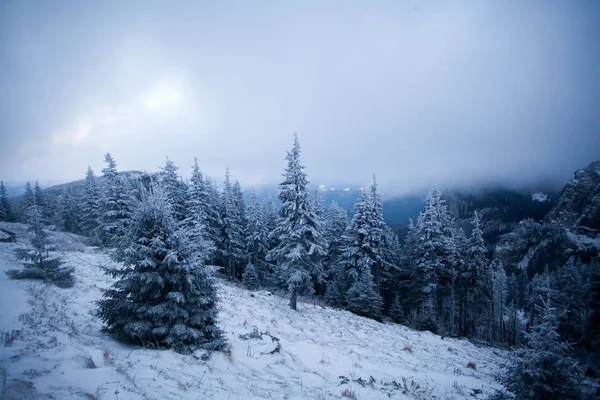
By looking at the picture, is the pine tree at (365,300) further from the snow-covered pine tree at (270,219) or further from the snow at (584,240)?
the snow at (584,240)

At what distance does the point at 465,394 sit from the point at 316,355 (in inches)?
198

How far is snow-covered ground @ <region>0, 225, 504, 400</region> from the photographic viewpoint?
180 inches

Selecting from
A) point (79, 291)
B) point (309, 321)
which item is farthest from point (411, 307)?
point (79, 291)

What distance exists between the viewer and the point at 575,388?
6.38m

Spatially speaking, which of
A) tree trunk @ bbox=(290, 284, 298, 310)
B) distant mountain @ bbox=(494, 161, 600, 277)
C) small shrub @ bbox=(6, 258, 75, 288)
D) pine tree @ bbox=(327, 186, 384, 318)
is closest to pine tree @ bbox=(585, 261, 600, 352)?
pine tree @ bbox=(327, 186, 384, 318)

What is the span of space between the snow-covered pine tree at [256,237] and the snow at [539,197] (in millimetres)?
232821

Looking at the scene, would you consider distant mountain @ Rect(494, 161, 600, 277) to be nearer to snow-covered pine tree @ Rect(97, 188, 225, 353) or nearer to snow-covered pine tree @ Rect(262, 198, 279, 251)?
snow-covered pine tree @ Rect(262, 198, 279, 251)

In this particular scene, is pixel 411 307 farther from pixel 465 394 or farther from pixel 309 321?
pixel 465 394

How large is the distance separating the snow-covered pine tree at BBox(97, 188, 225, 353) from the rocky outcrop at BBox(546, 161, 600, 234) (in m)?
183

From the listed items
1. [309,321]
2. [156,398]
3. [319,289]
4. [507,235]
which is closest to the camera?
[156,398]

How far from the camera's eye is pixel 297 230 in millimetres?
18688

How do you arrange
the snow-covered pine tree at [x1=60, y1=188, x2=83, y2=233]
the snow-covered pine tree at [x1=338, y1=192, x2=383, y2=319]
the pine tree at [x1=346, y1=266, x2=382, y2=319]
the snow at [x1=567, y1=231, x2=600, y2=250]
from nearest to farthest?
the pine tree at [x1=346, y1=266, x2=382, y2=319] → the snow-covered pine tree at [x1=338, y1=192, x2=383, y2=319] → the snow-covered pine tree at [x1=60, y1=188, x2=83, y2=233] → the snow at [x1=567, y1=231, x2=600, y2=250]

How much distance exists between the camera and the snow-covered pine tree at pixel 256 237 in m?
37.9

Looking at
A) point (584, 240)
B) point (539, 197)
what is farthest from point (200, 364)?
point (539, 197)
